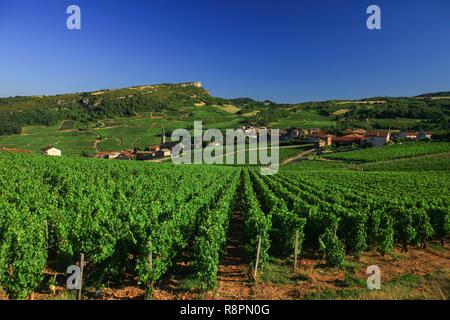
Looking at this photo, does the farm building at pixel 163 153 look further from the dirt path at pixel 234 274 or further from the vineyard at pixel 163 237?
the dirt path at pixel 234 274

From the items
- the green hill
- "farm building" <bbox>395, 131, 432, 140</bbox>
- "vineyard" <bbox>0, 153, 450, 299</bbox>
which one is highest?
the green hill

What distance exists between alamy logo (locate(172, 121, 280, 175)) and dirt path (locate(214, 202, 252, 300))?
55984mm

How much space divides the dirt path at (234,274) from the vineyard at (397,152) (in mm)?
67035

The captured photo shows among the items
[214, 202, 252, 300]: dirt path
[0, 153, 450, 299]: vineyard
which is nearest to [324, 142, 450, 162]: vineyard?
[0, 153, 450, 299]: vineyard

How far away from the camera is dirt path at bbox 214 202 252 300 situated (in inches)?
421

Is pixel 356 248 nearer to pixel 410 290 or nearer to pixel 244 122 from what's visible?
pixel 410 290

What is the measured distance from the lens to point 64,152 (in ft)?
329

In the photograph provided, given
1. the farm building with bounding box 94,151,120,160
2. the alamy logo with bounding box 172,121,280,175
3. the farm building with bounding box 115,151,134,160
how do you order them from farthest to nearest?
the farm building with bounding box 115,151,134,160, the farm building with bounding box 94,151,120,160, the alamy logo with bounding box 172,121,280,175

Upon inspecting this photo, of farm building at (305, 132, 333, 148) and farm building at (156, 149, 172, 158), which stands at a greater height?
farm building at (305, 132, 333, 148)

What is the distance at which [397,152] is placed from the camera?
7838cm

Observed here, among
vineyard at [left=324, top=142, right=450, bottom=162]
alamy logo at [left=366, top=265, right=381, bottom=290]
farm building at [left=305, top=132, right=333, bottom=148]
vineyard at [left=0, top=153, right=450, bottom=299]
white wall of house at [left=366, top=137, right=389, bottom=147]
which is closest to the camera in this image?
vineyard at [left=0, top=153, right=450, bottom=299]

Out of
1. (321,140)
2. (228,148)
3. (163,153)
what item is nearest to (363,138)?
(321,140)

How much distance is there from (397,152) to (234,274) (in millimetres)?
77667

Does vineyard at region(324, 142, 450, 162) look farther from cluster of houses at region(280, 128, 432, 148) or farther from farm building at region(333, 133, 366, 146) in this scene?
farm building at region(333, 133, 366, 146)
